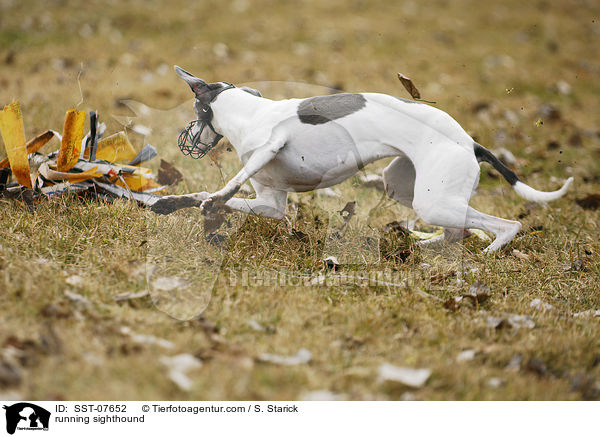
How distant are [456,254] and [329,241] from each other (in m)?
0.69

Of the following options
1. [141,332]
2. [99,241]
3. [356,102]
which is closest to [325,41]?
[356,102]

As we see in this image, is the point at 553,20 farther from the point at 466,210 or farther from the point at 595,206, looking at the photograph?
the point at 466,210

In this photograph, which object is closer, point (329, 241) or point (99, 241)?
point (99, 241)

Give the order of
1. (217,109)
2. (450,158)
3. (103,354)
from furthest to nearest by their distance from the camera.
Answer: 1. (217,109)
2. (450,158)
3. (103,354)

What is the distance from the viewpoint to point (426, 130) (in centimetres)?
256

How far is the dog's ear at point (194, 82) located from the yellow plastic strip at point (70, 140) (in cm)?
62

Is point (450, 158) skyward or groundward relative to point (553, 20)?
skyward

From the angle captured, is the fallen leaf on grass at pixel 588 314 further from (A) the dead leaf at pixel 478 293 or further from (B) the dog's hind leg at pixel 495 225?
(B) the dog's hind leg at pixel 495 225

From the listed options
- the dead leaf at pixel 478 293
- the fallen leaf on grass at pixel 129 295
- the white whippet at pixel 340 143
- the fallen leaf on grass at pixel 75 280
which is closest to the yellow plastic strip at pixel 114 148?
the white whippet at pixel 340 143

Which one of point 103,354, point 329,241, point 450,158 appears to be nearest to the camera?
point 103,354

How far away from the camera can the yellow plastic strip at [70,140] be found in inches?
112

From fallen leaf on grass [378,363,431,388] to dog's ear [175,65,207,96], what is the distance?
1585 millimetres
